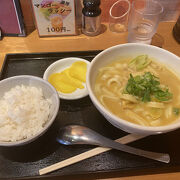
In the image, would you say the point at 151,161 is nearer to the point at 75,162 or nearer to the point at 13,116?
the point at 75,162

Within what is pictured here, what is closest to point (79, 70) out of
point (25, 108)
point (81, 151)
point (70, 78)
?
point (70, 78)

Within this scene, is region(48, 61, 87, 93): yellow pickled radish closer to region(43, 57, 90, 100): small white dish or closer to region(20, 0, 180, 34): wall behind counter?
region(43, 57, 90, 100): small white dish

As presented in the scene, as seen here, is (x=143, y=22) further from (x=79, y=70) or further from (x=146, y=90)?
(x=146, y=90)

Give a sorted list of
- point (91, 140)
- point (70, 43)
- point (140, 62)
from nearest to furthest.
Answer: point (91, 140) → point (140, 62) → point (70, 43)

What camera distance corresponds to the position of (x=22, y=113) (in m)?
1.08

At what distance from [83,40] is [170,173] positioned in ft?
4.54

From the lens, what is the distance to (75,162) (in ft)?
3.30

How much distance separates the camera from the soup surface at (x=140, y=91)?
1050 mm

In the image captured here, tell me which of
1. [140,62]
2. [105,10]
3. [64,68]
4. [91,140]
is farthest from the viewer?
[105,10]

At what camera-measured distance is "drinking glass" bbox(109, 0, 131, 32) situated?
1922 mm

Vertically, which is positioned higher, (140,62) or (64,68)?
(140,62)

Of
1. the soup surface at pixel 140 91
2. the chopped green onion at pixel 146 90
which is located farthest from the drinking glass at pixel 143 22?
the chopped green onion at pixel 146 90

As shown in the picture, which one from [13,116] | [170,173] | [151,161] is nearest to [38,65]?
[13,116]

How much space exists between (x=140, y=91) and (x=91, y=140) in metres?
0.40
